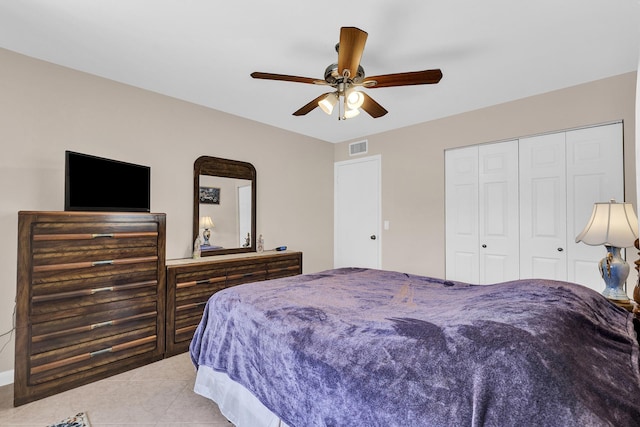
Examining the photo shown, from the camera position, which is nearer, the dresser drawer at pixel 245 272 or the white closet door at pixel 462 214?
the dresser drawer at pixel 245 272

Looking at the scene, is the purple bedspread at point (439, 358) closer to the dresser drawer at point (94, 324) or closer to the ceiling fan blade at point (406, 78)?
the dresser drawer at point (94, 324)

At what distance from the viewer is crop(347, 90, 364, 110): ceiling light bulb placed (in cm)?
205

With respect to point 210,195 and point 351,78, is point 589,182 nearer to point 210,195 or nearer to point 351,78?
point 351,78

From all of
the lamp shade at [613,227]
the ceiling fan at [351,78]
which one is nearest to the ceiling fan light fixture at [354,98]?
the ceiling fan at [351,78]

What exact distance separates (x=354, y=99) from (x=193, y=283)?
2.19 m

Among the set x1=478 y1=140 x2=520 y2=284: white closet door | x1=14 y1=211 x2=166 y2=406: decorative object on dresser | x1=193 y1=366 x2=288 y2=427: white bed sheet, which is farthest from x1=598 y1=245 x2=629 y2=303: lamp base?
x1=14 y1=211 x2=166 y2=406: decorative object on dresser

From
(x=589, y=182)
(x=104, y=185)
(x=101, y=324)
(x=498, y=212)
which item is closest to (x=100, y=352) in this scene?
(x=101, y=324)

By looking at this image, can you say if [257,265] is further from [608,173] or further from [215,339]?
[608,173]

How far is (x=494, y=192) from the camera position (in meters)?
3.30

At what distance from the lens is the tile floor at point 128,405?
1839mm

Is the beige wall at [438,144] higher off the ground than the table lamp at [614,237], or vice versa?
the beige wall at [438,144]

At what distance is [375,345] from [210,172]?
2881 mm

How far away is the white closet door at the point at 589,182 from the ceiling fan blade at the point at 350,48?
7.93ft

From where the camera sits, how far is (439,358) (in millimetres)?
1000
